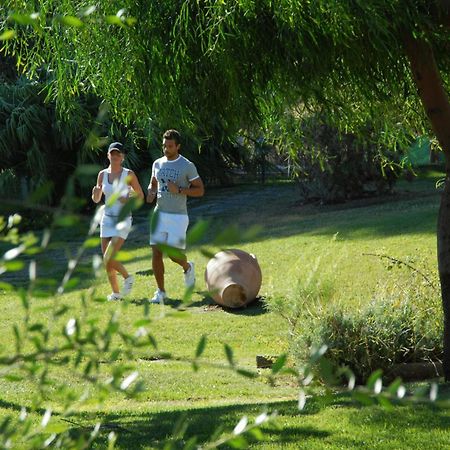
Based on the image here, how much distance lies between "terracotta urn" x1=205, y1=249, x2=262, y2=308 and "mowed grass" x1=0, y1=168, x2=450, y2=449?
155 mm

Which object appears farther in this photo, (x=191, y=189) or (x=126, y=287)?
(x=191, y=189)

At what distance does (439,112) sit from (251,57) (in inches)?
62.2

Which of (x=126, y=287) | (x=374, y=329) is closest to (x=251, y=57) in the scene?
(x=374, y=329)

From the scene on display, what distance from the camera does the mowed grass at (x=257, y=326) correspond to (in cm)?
598

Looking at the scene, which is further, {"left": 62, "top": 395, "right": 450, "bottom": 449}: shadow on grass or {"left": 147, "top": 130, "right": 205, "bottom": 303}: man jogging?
{"left": 147, "top": 130, "right": 205, "bottom": 303}: man jogging

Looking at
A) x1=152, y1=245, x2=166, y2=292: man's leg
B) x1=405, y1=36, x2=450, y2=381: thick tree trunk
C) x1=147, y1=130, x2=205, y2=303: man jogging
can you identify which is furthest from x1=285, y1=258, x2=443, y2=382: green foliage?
x1=152, y1=245, x2=166, y2=292: man's leg

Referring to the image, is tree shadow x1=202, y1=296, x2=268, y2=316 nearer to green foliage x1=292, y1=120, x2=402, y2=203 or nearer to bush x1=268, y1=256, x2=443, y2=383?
bush x1=268, y1=256, x2=443, y2=383

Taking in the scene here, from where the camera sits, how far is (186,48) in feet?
23.7

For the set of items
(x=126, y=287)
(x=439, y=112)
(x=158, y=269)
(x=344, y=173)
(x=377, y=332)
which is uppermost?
(x=439, y=112)

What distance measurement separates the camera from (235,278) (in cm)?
1241

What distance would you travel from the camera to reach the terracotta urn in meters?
12.4

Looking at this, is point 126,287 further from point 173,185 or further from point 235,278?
point 235,278

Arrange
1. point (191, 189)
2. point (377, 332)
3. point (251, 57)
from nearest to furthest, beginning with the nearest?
point (251, 57) → point (377, 332) → point (191, 189)

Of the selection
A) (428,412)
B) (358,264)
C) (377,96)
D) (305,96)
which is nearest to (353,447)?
(428,412)
